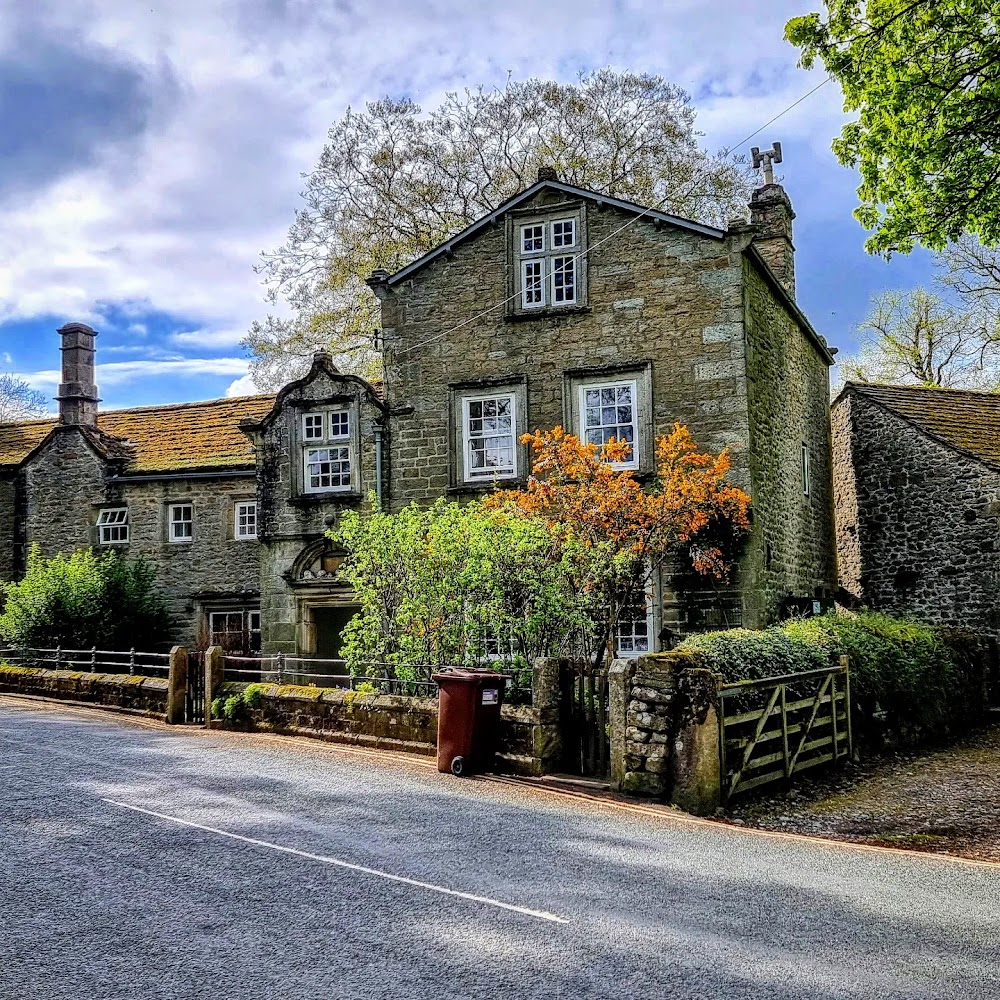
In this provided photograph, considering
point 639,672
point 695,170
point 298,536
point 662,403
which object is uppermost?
point 695,170

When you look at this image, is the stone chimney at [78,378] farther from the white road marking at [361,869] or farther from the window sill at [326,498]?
the white road marking at [361,869]

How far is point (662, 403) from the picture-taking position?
17.7 meters

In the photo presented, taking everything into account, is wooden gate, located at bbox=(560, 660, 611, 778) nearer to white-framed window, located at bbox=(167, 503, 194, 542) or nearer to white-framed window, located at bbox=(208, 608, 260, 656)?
white-framed window, located at bbox=(208, 608, 260, 656)

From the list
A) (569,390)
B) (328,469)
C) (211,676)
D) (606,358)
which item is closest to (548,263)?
(606,358)

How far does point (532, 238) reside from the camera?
19219 mm

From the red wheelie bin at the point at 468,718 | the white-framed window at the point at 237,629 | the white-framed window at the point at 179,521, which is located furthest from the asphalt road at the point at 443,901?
the white-framed window at the point at 179,521

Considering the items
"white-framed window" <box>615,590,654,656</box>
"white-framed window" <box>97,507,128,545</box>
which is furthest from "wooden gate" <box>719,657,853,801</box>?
"white-framed window" <box>97,507,128,545</box>

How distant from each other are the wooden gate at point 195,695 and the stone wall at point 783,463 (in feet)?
30.1

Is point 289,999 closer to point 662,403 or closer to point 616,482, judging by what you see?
point 616,482

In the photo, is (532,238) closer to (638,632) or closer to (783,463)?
(783,463)

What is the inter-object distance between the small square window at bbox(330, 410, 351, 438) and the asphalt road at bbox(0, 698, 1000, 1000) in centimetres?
1102

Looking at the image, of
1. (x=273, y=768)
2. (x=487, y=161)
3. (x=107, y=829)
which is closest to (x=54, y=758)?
(x=273, y=768)

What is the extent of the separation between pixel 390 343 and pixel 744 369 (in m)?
7.17

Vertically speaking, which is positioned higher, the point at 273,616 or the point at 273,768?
the point at 273,616
